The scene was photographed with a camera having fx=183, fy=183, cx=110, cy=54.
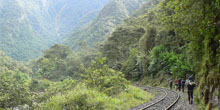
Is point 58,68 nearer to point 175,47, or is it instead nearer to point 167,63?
point 167,63

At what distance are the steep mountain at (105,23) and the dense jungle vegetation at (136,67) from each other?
4375 cm

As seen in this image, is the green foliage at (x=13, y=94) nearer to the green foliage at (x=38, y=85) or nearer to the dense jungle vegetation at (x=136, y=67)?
the dense jungle vegetation at (x=136, y=67)

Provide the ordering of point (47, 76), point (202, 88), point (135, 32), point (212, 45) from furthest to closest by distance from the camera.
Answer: point (47, 76) < point (135, 32) < point (202, 88) < point (212, 45)

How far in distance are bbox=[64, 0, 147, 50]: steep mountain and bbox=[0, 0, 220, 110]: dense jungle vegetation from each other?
1722 inches

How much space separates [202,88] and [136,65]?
82.7 ft

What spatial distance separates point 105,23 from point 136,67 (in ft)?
259

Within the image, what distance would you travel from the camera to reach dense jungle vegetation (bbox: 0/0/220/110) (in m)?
8.03

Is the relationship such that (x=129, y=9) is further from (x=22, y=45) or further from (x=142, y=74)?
(x=142, y=74)

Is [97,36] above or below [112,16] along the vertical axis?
below

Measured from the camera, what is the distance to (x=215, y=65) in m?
7.30

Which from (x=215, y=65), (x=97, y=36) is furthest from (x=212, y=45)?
(x=97, y=36)

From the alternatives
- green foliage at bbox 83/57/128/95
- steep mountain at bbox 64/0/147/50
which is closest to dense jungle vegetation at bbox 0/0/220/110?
green foliage at bbox 83/57/128/95

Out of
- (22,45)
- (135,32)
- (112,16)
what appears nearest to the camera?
(135,32)

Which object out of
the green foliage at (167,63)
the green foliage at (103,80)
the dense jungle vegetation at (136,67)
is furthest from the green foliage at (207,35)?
the green foliage at (167,63)
